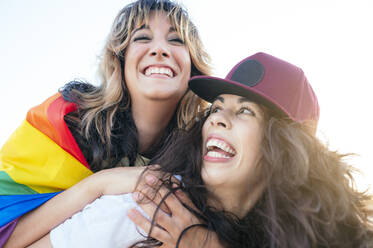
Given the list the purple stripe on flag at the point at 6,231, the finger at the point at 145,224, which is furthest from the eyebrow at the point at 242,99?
the purple stripe on flag at the point at 6,231

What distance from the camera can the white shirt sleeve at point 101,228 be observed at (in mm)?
1960

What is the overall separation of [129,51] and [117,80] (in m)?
0.29

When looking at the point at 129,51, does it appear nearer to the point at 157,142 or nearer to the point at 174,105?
the point at 174,105

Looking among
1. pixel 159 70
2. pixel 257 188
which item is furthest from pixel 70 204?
pixel 159 70

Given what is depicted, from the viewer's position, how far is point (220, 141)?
217 centimetres

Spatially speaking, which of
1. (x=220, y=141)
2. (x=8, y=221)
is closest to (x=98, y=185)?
(x=8, y=221)

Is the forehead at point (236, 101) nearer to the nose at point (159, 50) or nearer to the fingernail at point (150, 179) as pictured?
the fingernail at point (150, 179)

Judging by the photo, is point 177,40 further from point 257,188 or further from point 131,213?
point 131,213

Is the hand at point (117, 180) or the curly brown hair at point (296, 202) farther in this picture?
the hand at point (117, 180)

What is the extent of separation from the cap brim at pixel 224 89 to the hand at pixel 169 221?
703 millimetres

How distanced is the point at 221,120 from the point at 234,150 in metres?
0.19

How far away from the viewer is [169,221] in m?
2.08

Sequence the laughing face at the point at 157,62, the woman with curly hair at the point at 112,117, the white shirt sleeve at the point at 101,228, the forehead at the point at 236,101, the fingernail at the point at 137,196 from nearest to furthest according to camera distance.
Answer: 1. the white shirt sleeve at the point at 101,228
2. the fingernail at the point at 137,196
3. the forehead at the point at 236,101
4. the woman with curly hair at the point at 112,117
5. the laughing face at the point at 157,62

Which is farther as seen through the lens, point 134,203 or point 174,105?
point 174,105
